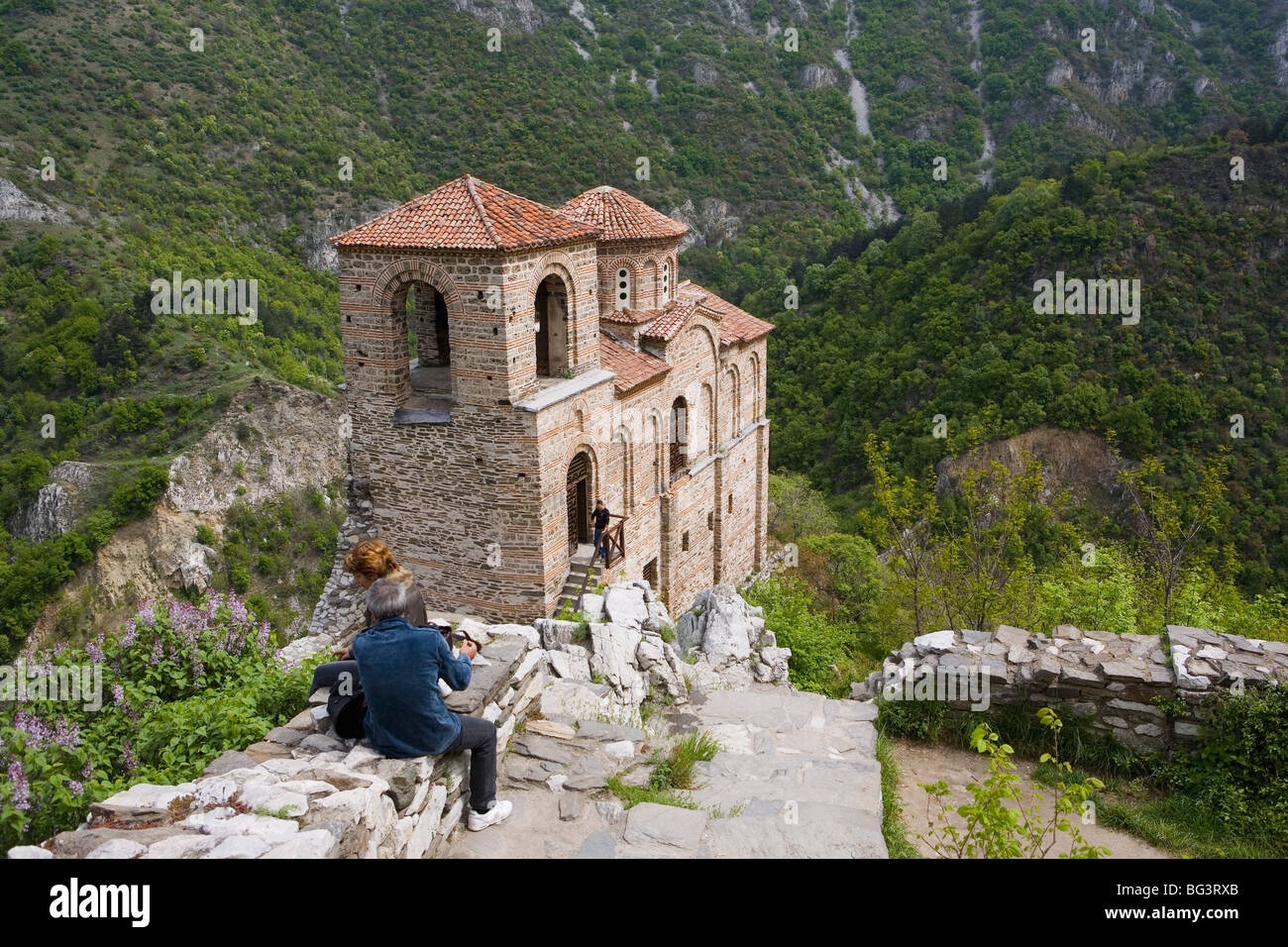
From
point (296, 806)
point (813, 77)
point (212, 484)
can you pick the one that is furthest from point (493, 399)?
point (813, 77)

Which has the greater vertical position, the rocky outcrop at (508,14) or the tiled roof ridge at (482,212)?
the rocky outcrop at (508,14)

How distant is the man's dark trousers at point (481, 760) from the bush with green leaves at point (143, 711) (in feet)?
4.90

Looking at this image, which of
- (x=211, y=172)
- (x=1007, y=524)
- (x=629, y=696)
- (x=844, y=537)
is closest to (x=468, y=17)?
(x=211, y=172)

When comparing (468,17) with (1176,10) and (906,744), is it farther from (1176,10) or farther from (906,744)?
(906,744)

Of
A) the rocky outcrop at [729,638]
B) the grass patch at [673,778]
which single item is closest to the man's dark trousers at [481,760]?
the grass patch at [673,778]

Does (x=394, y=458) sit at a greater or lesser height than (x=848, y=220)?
lesser

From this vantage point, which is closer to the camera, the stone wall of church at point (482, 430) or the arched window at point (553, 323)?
the stone wall of church at point (482, 430)

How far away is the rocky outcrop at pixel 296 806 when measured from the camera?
180 inches

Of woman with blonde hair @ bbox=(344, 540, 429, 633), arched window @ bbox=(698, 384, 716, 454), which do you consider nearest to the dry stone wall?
woman with blonde hair @ bbox=(344, 540, 429, 633)

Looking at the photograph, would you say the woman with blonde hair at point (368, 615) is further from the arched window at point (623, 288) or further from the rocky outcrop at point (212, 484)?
the rocky outcrop at point (212, 484)

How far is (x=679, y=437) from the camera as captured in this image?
2044 cm

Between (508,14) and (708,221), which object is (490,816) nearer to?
(708,221)

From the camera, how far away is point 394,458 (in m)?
15.0

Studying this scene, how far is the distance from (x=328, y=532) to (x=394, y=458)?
82.4 ft
